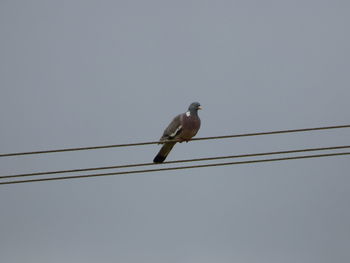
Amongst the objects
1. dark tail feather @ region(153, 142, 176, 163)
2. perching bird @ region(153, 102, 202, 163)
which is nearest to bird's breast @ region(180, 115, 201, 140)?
perching bird @ region(153, 102, 202, 163)

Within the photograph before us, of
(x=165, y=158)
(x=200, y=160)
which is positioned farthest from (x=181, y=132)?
(x=200, y=160)

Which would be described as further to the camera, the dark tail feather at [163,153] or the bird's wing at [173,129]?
the bird's wing at [173,129]

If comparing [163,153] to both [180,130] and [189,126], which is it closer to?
[180,130]

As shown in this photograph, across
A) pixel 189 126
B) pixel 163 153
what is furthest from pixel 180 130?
pixel 163 153

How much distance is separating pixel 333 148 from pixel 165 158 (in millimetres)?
4326

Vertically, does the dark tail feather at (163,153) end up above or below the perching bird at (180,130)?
below

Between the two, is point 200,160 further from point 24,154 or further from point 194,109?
point 194,109

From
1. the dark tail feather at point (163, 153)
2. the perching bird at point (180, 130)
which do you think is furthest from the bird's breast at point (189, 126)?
the dark tail feather at point (163, 153)

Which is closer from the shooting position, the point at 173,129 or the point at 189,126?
the point at 189,126

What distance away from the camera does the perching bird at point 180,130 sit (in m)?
14.1

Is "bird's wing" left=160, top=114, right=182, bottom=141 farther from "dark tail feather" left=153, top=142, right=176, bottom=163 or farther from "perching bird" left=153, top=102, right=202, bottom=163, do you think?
"dark tail feather" left=153, top=142, right=176, bottom=163

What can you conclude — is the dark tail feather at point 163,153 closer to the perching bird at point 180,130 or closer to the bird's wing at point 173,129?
the perching bird at point 180,130

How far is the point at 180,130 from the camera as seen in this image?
14.2 m

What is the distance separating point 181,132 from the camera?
14.2 m
